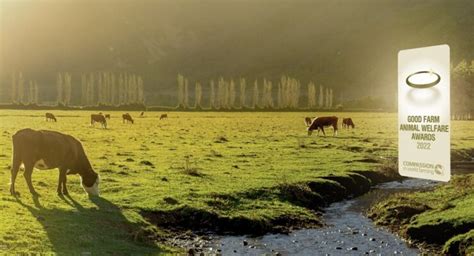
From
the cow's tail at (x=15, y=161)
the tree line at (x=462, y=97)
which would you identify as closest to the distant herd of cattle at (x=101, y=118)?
the cow's tail at (x=15, y=161)

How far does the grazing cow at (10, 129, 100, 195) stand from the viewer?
18.7 meters

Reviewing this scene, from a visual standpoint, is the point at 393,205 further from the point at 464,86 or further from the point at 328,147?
the point at 464,86

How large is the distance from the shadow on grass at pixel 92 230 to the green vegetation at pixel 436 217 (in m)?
8.56

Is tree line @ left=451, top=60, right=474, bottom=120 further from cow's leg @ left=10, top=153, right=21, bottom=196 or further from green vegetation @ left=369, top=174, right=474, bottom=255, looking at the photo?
cow's leg @ left=10, top=153, right=21, bottom=196

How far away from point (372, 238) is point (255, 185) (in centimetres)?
717

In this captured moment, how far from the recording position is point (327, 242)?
1819cm

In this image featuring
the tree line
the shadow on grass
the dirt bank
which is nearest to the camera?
the shadow on grass

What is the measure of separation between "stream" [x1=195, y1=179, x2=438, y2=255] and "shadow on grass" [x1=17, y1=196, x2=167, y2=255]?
2047mm

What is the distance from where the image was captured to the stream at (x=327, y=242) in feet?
55.9

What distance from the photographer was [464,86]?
108 metres

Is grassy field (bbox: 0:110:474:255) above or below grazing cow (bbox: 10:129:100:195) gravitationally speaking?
below

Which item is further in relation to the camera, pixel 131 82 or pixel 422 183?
pixel 131 82

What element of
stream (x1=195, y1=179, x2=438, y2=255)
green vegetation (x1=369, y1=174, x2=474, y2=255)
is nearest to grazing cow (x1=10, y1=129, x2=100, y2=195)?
stream (x1=195, y1=179, x2=438, y2=255)

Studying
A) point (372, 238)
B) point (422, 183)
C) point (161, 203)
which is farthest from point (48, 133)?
point (422, 183)
